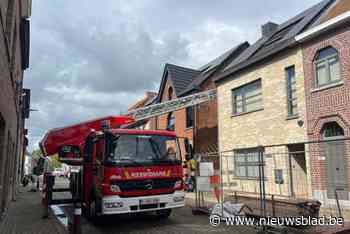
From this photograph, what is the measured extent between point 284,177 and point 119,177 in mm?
4244

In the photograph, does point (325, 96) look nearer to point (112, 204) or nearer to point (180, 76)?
point (112, 204)

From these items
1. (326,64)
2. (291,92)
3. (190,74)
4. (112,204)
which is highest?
(190,74)

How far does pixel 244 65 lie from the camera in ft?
54.2

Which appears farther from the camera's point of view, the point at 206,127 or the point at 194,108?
the point at 194,108

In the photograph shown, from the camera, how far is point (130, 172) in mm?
8039

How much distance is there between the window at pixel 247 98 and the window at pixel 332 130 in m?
3.68

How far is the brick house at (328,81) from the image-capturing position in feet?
37.2

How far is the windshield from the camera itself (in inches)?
321

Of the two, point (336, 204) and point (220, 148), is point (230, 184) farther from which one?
point (220, 148)

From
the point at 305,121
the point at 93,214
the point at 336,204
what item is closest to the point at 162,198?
the point at 93,214

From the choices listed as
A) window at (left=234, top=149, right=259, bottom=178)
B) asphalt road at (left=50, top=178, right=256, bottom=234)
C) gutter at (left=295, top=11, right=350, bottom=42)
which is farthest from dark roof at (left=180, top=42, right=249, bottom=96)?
asphalt road at (left=50, top=178, right=256, bottom=234)

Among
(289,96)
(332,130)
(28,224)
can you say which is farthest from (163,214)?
(289,96)

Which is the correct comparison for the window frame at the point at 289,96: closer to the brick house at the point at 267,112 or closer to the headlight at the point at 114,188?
the brick house at the point at 267,112

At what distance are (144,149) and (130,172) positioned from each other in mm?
767
